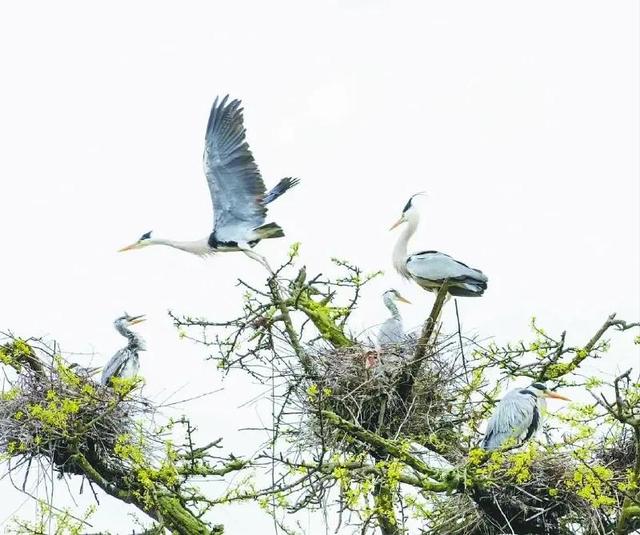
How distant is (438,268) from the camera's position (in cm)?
945

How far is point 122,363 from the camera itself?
1059 centimetres

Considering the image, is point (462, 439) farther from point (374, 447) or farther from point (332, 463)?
point (332, 463)

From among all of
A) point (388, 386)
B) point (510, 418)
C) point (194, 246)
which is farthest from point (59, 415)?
point (194, 246)

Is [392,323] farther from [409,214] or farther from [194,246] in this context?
[194,246]

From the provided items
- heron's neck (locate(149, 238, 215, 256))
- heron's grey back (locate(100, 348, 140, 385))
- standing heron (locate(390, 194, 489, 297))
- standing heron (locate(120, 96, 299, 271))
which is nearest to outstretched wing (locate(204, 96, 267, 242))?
standing heron (locate(120, 96, 299, 271))

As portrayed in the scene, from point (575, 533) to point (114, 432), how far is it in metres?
3.02

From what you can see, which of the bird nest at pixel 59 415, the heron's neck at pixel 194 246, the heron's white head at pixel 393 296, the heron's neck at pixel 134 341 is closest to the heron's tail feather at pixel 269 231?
the heron's neck at pixel 194 246

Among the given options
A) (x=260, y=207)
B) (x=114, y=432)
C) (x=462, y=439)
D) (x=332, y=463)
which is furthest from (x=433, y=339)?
(x=260, y=207)

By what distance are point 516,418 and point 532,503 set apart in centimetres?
85

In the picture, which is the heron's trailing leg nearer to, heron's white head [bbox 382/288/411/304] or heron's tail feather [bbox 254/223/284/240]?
heron's tail feather [bbox 254/223/284/240]

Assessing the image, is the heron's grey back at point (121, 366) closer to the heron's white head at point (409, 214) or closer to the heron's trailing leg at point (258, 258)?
the heron's trailing leg at point (258, 258)

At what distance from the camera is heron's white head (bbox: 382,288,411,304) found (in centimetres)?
1062

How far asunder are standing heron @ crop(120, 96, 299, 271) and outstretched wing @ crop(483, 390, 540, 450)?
2.97 m

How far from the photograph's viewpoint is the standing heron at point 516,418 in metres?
8.25
